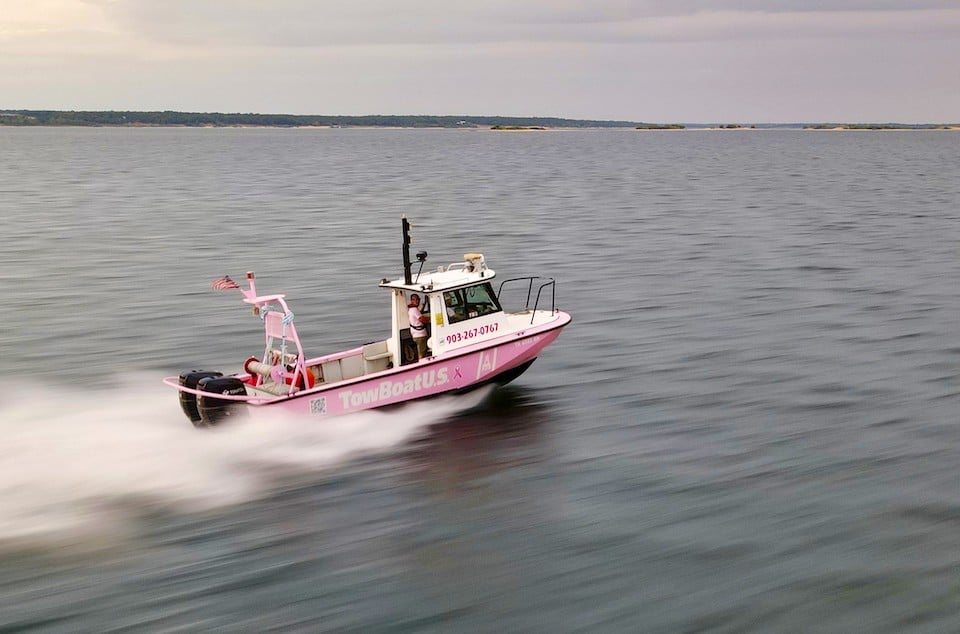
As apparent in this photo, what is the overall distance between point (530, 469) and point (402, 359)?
3.53 metres

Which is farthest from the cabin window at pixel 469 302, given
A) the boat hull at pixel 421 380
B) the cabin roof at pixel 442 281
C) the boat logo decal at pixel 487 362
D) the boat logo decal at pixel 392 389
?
the boat logo decal at pixel 392 389

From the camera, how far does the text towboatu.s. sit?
1565 centimetres

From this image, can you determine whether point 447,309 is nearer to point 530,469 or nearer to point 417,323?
point 417,323

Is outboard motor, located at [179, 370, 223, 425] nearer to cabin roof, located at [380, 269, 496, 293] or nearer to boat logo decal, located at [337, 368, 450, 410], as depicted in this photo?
boat logo decal, located at [337, 368, 450, 410]

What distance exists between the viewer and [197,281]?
31469 mm

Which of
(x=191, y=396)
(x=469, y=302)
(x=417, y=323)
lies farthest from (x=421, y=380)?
(x=191, y=396)

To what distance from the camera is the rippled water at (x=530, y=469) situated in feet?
36.9

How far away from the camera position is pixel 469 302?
1750 cm

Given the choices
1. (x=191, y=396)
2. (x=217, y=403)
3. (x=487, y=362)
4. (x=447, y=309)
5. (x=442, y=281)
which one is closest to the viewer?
(x=217, y=403)

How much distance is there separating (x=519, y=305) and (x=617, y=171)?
73.8 m

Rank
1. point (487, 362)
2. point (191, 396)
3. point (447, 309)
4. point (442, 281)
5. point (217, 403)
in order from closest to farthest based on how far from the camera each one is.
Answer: point (217, 403) → point (191, 396) → point (447, 309) → point (442, 281) → point (487, 362)

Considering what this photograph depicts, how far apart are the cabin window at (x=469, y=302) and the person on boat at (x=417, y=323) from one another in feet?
1.51

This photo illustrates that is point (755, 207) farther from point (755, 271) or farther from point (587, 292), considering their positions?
point (587, 292)

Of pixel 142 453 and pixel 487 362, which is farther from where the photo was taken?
pixel 487 362
